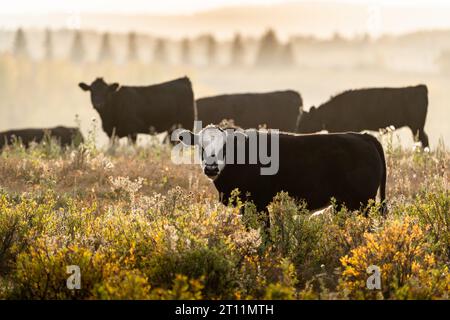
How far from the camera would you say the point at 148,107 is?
2291cm

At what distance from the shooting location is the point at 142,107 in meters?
22.8

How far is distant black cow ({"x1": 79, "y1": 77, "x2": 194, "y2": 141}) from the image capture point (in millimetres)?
21906

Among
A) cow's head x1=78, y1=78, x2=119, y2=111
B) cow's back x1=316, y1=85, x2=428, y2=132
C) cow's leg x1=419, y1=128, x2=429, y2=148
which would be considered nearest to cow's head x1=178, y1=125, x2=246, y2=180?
cow's head x1=78, y1=78, x2=119, y2=111

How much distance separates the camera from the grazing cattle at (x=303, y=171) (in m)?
9.09

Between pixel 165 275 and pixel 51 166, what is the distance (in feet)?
23.6

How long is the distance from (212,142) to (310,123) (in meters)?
13.2

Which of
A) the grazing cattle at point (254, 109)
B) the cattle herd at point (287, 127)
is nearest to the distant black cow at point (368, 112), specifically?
the cattle herd at point (287, 127)

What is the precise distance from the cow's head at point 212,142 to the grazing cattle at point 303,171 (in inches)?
0.5

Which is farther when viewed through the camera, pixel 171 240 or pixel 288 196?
pixel 288 196

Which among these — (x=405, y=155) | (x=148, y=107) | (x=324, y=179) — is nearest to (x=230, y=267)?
(x=324, y=179)

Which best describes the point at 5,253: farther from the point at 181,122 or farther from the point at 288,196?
the point at 181,122
